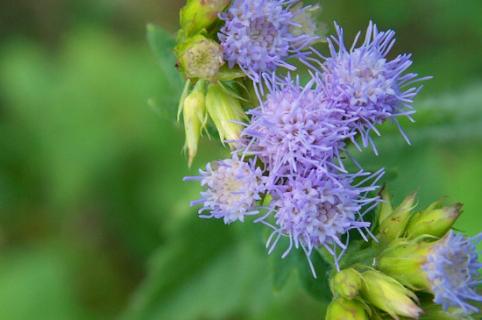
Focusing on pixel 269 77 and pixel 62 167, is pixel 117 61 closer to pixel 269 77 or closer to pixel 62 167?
pixel 62 167

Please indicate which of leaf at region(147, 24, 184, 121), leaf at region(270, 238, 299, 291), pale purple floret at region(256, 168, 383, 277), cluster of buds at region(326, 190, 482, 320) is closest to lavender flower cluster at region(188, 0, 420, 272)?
pale purple floret at region(256, 168, 383, 277)

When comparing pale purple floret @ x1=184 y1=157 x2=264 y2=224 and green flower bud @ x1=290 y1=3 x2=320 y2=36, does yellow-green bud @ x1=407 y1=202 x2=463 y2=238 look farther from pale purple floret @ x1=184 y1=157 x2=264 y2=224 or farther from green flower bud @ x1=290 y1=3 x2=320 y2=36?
green flower bud @ x1=290 y1=3 x2=320 y2=36

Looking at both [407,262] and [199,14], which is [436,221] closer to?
[407,262]

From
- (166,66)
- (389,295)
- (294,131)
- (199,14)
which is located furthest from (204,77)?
(389,295)

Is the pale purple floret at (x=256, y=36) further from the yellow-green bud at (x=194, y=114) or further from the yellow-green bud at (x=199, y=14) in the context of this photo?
the yellow-green bud at (x=194, y=114)

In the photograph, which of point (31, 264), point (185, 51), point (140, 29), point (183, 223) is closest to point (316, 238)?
point (185, 51)

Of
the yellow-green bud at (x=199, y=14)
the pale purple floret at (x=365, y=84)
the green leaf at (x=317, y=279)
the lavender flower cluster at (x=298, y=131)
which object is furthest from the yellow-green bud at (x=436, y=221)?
the yellow-green bud at (x=199, y=14)
